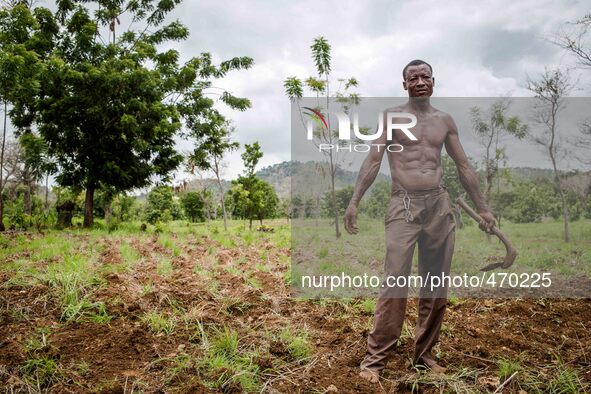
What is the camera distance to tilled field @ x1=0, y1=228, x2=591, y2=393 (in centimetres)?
321

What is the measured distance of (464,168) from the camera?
3131 millimetres

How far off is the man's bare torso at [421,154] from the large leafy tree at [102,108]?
10.9 m

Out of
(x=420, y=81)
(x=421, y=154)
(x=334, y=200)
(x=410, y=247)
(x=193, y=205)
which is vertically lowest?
(x=410, y=247)

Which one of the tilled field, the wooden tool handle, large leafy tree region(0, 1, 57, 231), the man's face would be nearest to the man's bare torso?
the man's face

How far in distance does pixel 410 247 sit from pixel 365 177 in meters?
0.54

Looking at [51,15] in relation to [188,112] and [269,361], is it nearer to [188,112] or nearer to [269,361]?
[188,112]

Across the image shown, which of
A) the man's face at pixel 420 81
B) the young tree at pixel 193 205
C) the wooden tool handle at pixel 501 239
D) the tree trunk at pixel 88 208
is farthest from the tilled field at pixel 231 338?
the young tree at pixel 193 205

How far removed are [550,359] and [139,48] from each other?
13.8 m

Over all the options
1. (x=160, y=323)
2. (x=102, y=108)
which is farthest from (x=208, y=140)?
(x=160, y=323)

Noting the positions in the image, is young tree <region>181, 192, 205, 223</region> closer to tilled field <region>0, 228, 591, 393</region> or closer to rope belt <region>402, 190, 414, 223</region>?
tilled field <region>0, 228, 591, 393</region>

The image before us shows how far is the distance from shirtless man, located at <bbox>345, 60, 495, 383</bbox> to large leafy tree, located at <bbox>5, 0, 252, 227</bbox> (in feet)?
35.9

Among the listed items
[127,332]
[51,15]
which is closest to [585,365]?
[127,332]

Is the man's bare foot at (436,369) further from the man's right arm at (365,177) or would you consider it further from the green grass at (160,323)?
the green grass at (160,323)

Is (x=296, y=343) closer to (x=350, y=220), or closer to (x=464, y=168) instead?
(x=350, y=220)
